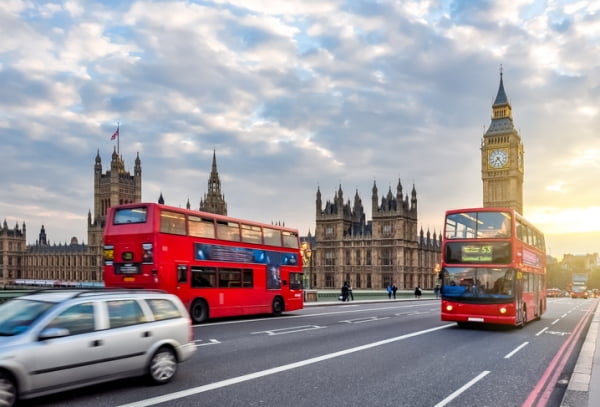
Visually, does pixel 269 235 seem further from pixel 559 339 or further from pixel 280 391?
pixel 280 391

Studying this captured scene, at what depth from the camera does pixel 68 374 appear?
25.2 ft

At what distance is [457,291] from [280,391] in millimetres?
11834

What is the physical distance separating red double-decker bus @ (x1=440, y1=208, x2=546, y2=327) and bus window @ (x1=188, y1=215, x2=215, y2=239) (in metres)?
8.82

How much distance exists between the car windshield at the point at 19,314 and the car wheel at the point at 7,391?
2.14 ft

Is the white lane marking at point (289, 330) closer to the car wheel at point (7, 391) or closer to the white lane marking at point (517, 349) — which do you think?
the white lane marking at point (517, 349)

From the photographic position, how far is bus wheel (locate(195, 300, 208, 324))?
1998 cm

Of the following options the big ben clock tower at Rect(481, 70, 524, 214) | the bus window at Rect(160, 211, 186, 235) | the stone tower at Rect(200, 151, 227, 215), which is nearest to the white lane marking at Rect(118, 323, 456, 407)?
the bus window at Rect(160, 211, 186, 235)

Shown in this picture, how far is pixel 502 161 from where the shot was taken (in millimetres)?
123250

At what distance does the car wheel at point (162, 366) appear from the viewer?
898 centimetres

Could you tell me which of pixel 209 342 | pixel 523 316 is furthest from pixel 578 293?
pixel 209 342

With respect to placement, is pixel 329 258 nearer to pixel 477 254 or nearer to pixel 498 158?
Result: pixel 498 158

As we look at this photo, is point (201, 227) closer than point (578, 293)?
Yes

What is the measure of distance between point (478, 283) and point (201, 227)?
1035cm

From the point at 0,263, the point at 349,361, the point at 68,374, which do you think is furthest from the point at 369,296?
the point at 0,263
